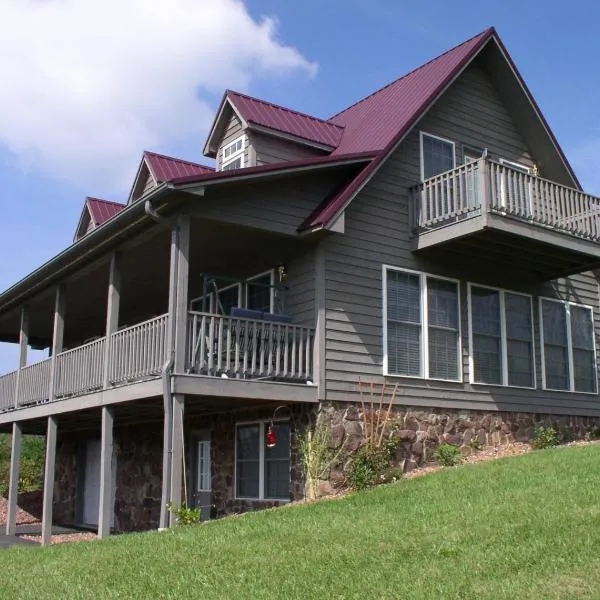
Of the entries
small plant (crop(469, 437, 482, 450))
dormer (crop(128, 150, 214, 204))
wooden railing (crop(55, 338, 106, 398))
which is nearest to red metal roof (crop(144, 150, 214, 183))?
dormer (crop(128, 150, 214, 204))

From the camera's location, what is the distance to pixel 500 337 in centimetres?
1698

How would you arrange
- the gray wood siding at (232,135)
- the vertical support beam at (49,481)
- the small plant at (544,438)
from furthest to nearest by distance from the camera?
the gray wood siding at (232,135) → the small plant at (544,438) → the vertical support beam at (49,481)

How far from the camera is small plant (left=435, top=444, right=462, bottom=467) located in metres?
15.1

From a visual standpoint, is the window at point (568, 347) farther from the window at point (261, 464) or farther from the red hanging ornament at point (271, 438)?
the red hanging ornament at point (271, 438)

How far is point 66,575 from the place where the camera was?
30.7 ft

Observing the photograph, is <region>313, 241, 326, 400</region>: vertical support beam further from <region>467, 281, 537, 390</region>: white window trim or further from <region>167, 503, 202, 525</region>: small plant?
<region>467, 281, 537, 390</region>: white window trim

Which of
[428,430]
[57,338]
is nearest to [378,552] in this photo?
[428,430]

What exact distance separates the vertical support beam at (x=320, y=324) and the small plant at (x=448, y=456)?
2.64 m

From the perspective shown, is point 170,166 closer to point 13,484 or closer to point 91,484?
point 13,484

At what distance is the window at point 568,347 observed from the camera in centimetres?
1784

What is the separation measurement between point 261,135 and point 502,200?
5.08 metres

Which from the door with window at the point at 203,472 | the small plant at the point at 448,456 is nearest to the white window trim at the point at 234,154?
the door with window at the point at 203,472

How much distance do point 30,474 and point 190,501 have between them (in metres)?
13.6

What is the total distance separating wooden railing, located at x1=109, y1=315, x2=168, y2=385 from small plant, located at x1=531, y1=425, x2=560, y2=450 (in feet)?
25.4
